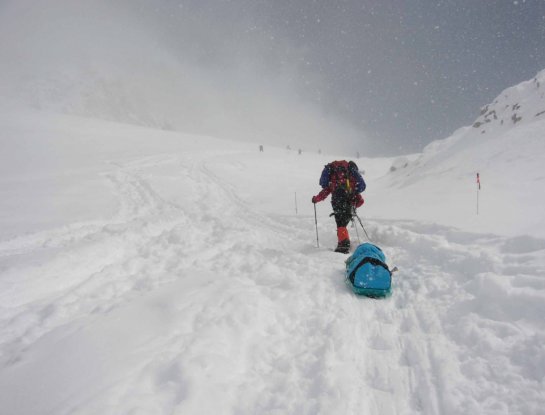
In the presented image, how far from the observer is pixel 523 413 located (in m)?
2.54

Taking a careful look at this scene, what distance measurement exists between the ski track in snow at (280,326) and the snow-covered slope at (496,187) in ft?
3.63

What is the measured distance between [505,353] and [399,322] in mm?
1145

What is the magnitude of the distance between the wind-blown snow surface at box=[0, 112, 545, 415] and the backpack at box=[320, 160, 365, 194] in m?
1.35

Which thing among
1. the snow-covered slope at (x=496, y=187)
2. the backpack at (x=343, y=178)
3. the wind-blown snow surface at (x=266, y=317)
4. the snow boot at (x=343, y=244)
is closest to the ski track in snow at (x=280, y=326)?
the wind-blown snow surface at (x=266, y=317)

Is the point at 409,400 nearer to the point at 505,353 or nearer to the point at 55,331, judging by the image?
the point at 505,353

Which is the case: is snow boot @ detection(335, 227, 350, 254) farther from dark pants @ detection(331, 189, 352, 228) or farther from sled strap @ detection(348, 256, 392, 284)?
sled strap @ detection(348, 256, 392, 284)

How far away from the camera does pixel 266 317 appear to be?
421cm

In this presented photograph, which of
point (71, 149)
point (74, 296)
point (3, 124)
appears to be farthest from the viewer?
point (3, 124)

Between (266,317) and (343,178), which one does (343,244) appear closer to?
(343,178)

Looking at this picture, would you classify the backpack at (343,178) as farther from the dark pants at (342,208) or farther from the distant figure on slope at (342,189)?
the dark pants at (342,208)

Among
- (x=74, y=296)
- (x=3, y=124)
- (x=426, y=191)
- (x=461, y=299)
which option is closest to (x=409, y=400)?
(x=461, y=299)

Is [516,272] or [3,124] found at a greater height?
[3,124]

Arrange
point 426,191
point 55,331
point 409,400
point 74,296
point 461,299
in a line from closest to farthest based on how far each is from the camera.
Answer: point 409,400 → point 55,331 → point 461,299 → point 74,296 → point 426,191

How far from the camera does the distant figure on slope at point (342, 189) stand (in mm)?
7555
